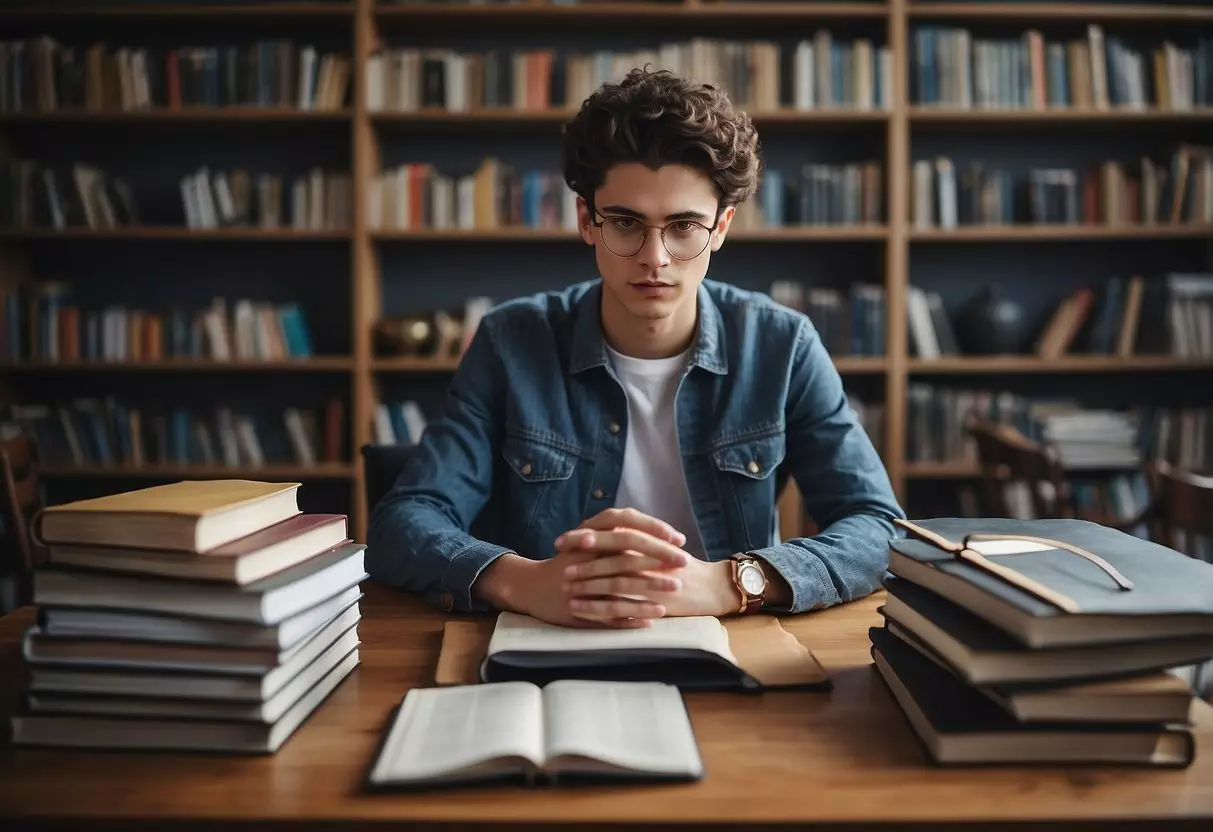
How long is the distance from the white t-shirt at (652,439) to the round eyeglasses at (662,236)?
0.69ft

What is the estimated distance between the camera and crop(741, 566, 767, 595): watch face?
1119mm

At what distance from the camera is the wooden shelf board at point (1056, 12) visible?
3.37 meters

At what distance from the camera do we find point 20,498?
1.89 metres

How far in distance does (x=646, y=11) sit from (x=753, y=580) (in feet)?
8.89

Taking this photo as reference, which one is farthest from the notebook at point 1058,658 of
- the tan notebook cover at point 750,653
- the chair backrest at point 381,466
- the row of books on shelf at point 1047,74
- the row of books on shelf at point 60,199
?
the row of books on shelf at point 60,199

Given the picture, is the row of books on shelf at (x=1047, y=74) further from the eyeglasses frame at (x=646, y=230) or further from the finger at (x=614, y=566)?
the finger at (x=614, y=566)

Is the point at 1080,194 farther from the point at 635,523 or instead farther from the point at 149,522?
the point at 149,522

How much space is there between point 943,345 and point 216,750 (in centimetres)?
321

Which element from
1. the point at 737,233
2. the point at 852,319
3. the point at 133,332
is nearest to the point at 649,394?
the point at 737,233

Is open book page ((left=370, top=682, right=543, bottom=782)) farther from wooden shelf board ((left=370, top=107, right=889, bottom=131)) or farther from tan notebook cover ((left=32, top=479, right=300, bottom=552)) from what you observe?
wooden shelf board ((left=370, top=107, right=889, bottom=131))

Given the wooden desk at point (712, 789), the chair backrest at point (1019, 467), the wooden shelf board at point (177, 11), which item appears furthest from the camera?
the wooden shelf board at point (177, 11)

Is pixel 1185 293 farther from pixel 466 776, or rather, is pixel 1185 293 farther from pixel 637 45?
pixel 466 776

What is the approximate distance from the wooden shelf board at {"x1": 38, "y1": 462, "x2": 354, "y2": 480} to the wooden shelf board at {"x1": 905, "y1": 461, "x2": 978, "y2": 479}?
1.95m

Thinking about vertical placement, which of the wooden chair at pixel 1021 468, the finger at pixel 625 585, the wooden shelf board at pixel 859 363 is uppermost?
the wooden shelf board at pixel 859 363
